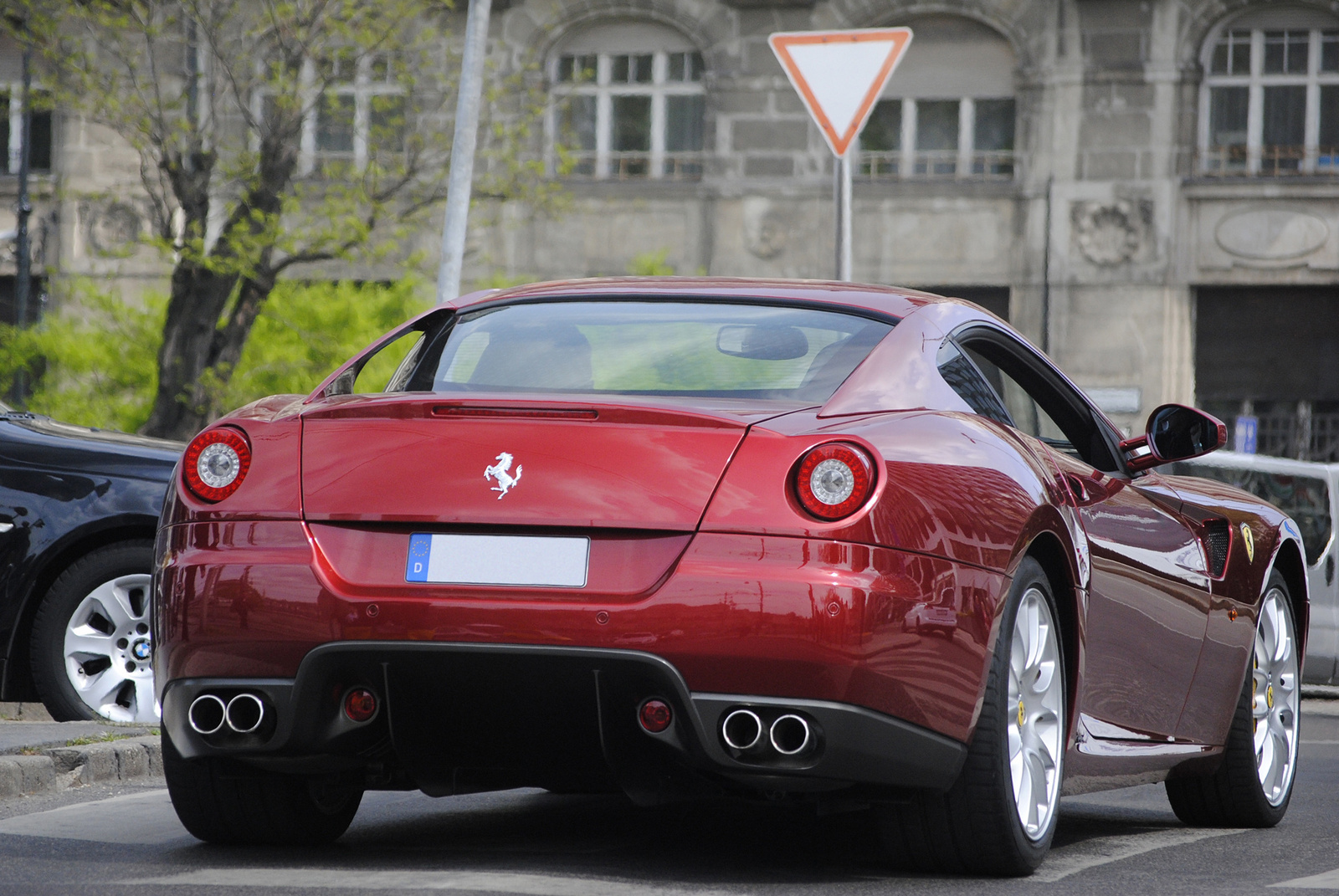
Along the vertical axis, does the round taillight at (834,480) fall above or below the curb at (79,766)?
above

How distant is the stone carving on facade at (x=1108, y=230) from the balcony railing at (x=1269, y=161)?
1.14m

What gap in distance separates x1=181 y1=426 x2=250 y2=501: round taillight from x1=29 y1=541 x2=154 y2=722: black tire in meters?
3.47

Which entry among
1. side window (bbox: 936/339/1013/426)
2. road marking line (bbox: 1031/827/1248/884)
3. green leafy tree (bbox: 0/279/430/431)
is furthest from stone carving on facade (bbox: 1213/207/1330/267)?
side window (bbox: 936/339/1013/426)

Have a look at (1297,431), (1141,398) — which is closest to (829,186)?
(1141,398)

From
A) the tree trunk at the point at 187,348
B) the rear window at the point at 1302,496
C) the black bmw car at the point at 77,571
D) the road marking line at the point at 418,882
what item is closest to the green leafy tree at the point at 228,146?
the tree trunk at the point at 187,348

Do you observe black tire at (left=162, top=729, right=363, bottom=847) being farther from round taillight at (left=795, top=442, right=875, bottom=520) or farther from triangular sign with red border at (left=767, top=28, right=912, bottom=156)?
triangular sign with red border at (left=767, top=28, right=912, bottom=156)

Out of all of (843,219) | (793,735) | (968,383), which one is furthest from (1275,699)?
(843,219)

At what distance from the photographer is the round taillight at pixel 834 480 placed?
4.12m

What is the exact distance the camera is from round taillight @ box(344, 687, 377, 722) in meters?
4.32

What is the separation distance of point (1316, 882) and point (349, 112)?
16.1 meters

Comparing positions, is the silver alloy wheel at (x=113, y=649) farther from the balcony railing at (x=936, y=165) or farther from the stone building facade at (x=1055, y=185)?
the balcony railing at (x=936, y=165)

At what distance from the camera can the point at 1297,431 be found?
90.9 ft

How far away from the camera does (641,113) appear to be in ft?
94.7

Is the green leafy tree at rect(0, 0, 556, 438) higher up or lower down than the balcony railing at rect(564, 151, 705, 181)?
lower down
